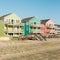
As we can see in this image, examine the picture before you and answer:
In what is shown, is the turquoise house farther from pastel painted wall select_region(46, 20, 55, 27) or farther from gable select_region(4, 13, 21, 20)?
pastel painted wall select_region(46, 20, 55, 27)

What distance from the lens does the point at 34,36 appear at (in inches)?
2218

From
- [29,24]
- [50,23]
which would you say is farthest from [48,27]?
[29,24]

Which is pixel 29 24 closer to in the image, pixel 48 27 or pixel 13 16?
pixel 13 16

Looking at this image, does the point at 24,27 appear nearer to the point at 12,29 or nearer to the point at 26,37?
the point at 12,29

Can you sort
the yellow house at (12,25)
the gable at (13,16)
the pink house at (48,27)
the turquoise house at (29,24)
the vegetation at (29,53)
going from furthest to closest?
the pink house at (48,27) → the turquoise house at (29,24) → the gable at (13,16) → the yellow house at (12,25) → the vegetation at (29,53)

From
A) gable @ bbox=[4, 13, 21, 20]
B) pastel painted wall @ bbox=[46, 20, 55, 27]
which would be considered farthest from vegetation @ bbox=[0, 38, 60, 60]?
pastel painted wall @ bbox=[46, 20, 55, 27]

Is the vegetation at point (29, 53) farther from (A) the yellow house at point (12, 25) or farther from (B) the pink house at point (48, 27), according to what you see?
(B) the pink house at point (48, 27)

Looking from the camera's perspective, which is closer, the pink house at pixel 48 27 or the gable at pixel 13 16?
the gable at pixel 13 16

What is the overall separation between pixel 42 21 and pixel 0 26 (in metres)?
31.7

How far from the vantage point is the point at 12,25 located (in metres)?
68.4

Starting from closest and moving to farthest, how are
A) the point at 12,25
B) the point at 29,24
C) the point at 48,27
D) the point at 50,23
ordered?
1. the point at 12,25
2. the point at 29,24
3. the point at 48,27
4. the point at 50,23

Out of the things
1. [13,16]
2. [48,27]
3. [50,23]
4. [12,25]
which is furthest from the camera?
[50,23]

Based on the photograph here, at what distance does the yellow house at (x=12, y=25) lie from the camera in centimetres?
6700

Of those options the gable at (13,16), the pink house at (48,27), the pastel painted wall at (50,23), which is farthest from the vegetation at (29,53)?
the pastel painted wall at (50,23)
